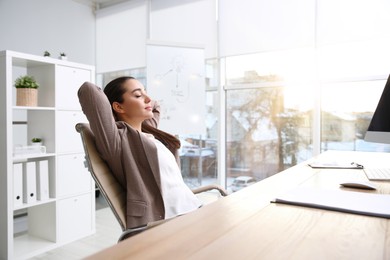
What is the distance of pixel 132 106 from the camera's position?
1.55 metres

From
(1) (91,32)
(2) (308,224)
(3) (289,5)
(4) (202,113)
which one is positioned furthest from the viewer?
(1) (91,32)

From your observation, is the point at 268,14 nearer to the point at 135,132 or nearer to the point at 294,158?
the point at 294,158

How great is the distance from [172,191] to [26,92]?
1.69 metres

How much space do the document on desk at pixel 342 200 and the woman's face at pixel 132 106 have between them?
2.87 ft

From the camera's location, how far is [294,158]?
11.5 ft

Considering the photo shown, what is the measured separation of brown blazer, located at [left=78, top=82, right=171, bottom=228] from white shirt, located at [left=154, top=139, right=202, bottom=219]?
0.04 meters

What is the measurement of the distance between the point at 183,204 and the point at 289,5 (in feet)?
8.76

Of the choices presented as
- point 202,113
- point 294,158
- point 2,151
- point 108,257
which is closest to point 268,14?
point 202,113

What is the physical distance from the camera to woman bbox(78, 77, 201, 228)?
1216 mm

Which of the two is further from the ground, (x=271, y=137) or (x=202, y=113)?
(x=202, y=113)

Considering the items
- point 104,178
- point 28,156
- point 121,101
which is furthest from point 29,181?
point 104,178

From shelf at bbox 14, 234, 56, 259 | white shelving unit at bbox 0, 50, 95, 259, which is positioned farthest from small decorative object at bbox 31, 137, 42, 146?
shelf at bbox 14, 234, 56, 259

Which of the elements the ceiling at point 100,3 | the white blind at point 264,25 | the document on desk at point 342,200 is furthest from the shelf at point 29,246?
the ceiling at point 100,3

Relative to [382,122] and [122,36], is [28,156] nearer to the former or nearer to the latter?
[382,122]
